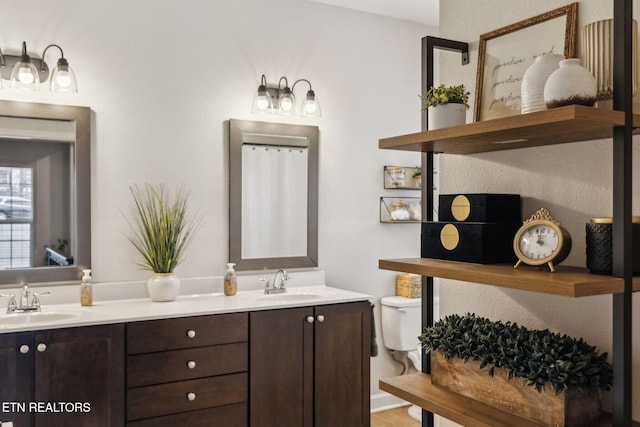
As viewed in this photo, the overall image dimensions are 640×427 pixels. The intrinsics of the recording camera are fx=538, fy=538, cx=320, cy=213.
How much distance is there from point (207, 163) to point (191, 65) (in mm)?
574

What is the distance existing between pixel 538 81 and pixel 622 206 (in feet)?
1.10

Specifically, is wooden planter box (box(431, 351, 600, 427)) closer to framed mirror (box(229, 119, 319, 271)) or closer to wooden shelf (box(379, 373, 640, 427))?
wooden shelf (box(379, 373, 640, 427))

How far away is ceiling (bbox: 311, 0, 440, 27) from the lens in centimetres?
353

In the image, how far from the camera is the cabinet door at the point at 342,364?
2.95 m

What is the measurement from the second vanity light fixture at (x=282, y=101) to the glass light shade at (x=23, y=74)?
1.19 metres

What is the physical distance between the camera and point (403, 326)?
366 cm

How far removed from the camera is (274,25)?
338 cm

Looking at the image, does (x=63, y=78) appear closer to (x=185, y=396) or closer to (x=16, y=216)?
(x=16, y=216)

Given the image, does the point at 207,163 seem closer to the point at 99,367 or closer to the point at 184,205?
the point at 184,205

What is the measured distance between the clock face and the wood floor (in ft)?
8.48

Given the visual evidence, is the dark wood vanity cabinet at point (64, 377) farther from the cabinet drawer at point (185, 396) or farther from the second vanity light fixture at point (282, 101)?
the second vanity light fixture at point (282, 101)

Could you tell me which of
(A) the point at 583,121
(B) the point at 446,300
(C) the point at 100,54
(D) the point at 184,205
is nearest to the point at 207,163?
(D) the point at 184,205

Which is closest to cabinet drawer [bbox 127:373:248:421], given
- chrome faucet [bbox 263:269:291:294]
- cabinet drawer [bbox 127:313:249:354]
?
cabinet drawer [bbox 127:313:249:354]

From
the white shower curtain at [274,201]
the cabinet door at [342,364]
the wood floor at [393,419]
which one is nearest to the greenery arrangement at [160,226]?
the white shower curtain at [274,201]
